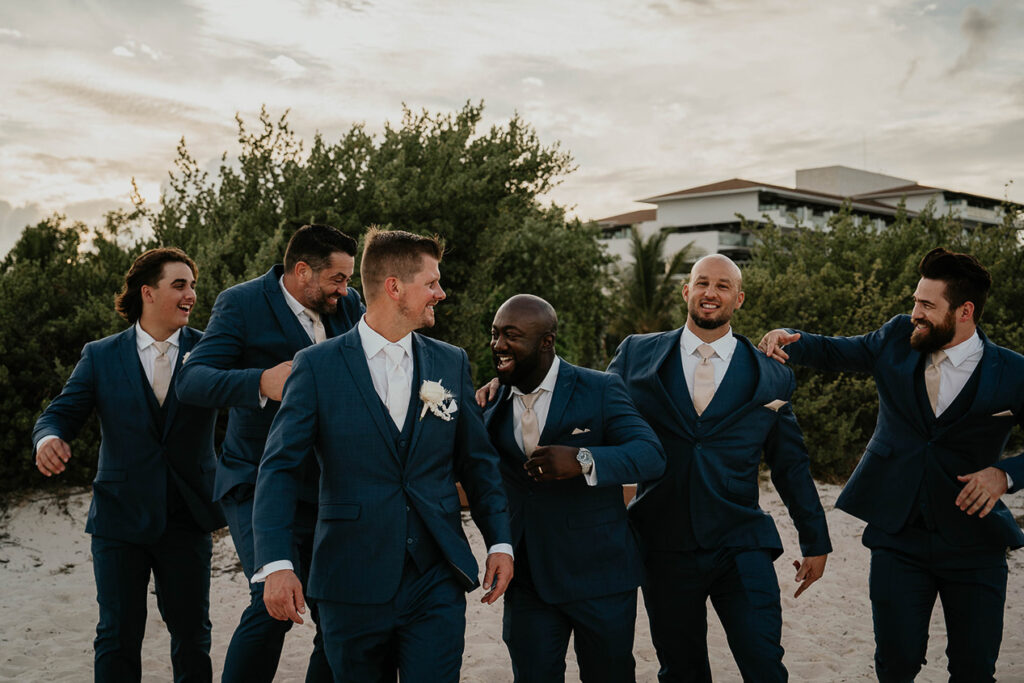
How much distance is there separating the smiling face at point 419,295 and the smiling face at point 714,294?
1673 mm

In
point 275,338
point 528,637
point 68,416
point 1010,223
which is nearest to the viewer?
point 528,637

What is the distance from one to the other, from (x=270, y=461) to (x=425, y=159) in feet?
36.2

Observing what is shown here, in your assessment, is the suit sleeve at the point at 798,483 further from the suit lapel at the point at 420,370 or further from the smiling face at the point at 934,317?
the suit lapel at the point at 420,370

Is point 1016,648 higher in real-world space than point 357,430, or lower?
lower

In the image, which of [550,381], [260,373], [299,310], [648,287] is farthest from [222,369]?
[648,287]

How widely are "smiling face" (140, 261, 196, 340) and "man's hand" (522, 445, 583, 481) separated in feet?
7.88

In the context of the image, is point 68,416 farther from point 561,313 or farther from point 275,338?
point 561,313

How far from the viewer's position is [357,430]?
3352mm

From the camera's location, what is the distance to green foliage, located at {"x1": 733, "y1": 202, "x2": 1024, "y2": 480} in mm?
12289

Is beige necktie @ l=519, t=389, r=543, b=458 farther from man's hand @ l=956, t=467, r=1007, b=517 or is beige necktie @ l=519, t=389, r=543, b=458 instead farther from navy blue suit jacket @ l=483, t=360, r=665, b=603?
man's hand @ l=956, t=467, r=1007, b=517

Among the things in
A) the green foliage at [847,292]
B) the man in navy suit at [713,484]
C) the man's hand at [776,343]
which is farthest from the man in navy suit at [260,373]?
the green foliage at [847,292]

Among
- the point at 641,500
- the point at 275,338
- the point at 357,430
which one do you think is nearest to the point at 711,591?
the point at 641,500

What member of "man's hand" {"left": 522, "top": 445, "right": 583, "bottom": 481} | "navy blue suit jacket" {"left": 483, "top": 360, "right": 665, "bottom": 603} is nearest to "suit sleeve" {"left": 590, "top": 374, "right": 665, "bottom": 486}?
"navy blue suit jacket" {"left": 483, "top": 360, "right": 665, "bottom": 603}

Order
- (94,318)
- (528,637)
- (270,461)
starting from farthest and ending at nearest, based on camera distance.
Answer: (94,318) → (528,637) → (270,461)
